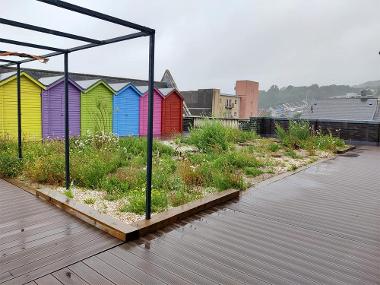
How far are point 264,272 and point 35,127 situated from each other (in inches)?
457

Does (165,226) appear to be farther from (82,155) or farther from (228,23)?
(228,23)

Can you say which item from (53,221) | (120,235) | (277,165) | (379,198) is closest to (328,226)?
(379,198)

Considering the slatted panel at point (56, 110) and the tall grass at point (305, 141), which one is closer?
the tall grass at point (305, 141)

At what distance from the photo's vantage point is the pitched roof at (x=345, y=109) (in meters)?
20.4

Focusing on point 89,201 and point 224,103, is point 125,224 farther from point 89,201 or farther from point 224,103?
point 224,103

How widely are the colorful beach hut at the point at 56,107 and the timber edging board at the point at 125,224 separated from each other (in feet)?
27.1

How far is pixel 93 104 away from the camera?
13445 mm

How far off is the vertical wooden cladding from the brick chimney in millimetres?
34011

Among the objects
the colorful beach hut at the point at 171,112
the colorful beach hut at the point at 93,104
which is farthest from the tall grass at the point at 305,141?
the colorful beach hut at the point at 93,104

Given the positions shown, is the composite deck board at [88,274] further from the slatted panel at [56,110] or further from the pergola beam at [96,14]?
the slatted panel at [56,110]

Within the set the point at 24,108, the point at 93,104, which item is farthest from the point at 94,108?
the point at 24,108

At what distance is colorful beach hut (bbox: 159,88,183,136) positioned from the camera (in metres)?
16.4

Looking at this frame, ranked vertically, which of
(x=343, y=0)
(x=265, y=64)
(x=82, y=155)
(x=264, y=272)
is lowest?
(x=264, y=272)

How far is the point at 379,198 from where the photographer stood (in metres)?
4.69
